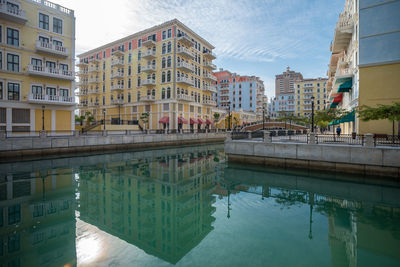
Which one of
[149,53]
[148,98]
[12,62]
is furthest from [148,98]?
[12,62]

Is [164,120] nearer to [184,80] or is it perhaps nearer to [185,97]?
[185,97]

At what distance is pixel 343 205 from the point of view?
9.73 m

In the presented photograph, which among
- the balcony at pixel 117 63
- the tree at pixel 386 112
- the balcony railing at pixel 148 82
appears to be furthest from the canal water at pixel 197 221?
the balcony at pixel 117 63

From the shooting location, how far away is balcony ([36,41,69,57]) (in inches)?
1036

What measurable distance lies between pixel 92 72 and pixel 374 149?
193ft

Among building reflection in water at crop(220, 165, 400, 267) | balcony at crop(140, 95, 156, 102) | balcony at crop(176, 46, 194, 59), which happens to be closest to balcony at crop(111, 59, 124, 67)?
balcony at crop(140, 95, 156, 102)

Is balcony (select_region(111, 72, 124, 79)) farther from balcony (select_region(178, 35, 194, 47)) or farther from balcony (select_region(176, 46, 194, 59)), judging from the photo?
balcony (select_region(178, 35, 194, 47))

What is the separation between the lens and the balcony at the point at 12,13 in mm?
23359

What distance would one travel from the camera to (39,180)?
13289 millimetres

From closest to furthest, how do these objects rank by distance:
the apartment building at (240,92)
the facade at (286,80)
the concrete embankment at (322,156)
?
the concrete embankment at (322,156) < the apartment building at (240,92) < the facade at (286,80)

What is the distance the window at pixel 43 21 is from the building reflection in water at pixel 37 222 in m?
23.3

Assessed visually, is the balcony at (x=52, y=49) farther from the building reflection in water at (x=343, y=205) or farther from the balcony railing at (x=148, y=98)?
the building reflection in water at (x=343, y=205)

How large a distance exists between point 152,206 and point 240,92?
8360cm

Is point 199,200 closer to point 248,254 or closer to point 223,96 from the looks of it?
point 248,254
